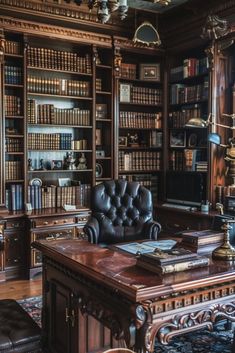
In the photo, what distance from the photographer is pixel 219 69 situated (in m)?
4.68

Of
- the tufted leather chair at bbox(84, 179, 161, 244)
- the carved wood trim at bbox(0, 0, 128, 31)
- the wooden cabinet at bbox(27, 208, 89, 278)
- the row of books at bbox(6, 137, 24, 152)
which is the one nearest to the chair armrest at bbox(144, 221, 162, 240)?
the tufted leather chair at bbox(84, 179, 161, 244)

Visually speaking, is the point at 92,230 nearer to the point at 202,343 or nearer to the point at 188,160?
the point at 202,343

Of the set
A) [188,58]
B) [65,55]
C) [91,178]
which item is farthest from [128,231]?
[188,58]

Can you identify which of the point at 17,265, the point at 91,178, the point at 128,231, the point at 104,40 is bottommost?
the point at 17,265

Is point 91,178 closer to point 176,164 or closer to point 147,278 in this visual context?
point 176,164

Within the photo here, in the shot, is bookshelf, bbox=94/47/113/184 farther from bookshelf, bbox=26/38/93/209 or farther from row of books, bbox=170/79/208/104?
row of books, bbox=170/79/208/104

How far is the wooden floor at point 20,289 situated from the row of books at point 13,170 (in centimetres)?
115

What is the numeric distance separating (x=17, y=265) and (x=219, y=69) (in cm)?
315

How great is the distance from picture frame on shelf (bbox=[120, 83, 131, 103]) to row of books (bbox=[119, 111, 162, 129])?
0.51ft

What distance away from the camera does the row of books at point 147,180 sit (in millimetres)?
5561

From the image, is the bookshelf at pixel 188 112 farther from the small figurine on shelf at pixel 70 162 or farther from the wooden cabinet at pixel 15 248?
the wooden cabinet at pixel 15 248

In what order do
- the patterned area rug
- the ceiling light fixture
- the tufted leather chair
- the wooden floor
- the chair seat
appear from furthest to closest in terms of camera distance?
1. the wooden floor
2. the tufted leather chair
3. the patterned area rug
4. the ceiling light fixture
5. the chair seat

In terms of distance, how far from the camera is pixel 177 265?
1967 millimetres

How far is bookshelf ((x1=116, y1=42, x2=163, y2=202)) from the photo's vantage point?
5.41 meters
